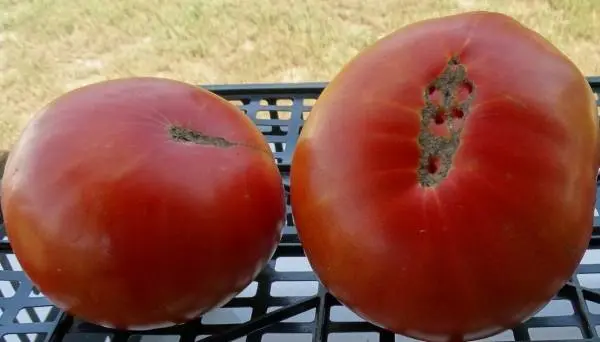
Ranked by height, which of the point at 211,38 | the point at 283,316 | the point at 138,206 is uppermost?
the point at 211,38

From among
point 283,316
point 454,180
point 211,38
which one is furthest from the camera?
point 211,38

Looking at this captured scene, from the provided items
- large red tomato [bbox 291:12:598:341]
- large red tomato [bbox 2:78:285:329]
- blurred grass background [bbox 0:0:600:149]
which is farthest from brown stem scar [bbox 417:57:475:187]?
blurred grass background [bbox 0:0:600:149]

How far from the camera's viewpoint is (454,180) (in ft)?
1.42

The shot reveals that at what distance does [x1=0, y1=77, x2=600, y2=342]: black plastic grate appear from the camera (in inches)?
22.4

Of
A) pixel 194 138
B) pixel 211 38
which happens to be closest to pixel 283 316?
pixel 194 138

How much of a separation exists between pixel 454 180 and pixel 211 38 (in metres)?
1.29

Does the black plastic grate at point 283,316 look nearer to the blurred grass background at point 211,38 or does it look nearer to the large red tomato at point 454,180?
the large red tomato at point 454,180

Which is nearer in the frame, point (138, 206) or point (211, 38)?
point (138, 206)

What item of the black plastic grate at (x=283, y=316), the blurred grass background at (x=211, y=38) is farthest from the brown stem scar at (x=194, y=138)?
the blurred grass background at (x=211, y=38)

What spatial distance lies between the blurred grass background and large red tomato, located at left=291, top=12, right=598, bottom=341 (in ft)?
3.32

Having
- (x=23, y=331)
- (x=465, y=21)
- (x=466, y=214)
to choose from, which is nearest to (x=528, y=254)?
(x=466, y=214)

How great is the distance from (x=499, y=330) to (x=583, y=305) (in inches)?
4.7

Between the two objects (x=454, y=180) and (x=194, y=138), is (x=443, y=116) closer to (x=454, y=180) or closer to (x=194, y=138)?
(x=454, y=180)

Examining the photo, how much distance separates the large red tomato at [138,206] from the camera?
1.61 feet
